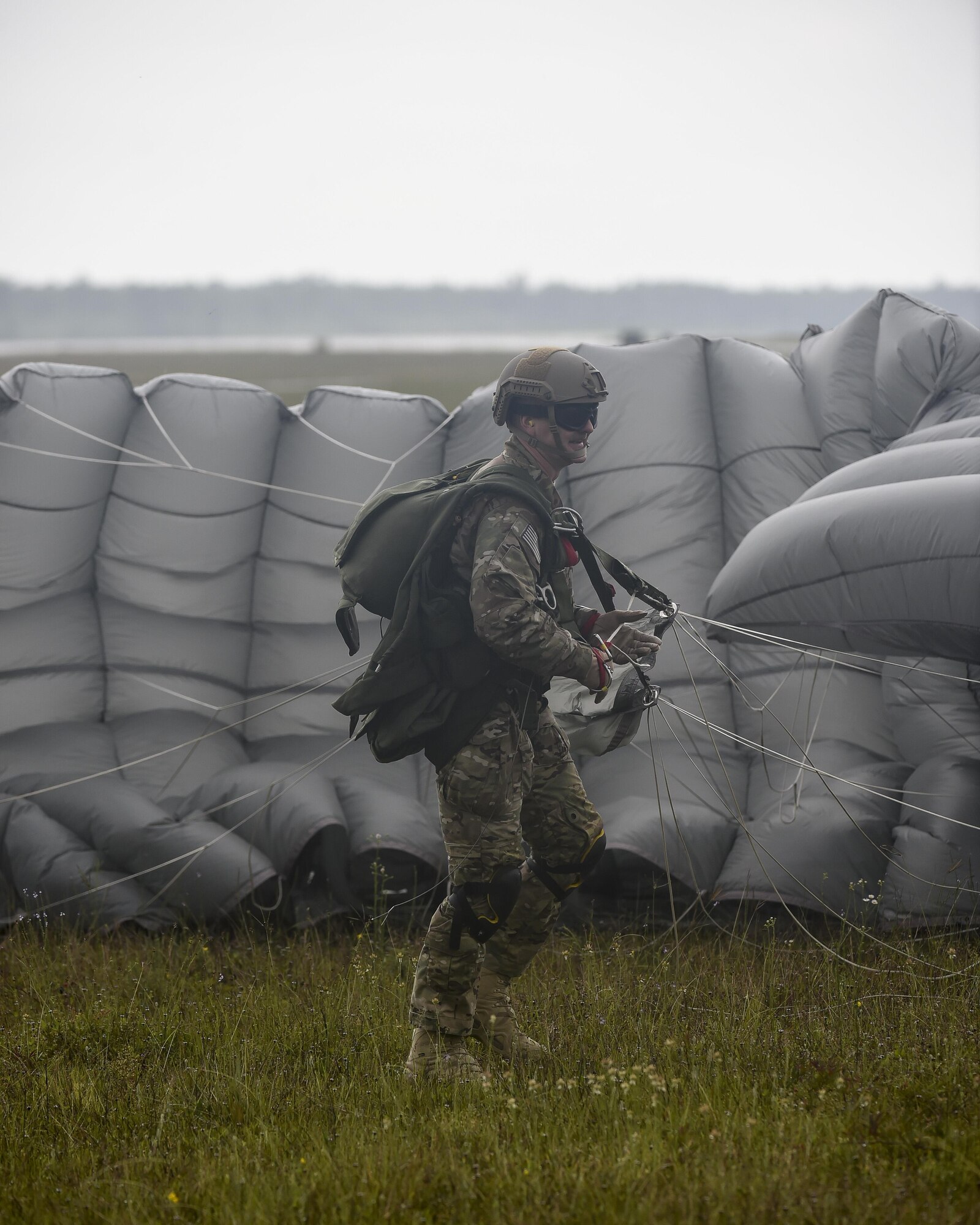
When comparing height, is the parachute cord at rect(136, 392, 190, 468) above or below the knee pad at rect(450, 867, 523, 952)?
above

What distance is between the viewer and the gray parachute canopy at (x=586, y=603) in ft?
12.9

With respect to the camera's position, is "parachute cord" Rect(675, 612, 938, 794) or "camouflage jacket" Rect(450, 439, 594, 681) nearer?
"camouflage jacket" Rect(450, 439, 594, 681)

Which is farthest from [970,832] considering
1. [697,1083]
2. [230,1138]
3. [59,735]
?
[59,735]

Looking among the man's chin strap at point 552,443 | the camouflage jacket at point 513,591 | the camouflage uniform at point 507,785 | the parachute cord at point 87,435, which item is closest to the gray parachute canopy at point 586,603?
the parachute cord at point 87,435

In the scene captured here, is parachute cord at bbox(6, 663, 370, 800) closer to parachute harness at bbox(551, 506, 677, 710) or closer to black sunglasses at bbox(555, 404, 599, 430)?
parachute harness at bbox(551, 506, 677, 710)

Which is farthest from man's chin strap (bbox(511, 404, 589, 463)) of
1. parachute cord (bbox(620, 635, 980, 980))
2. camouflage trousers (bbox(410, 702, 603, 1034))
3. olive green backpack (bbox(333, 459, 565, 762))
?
parachute cord (bbox(620, 635, 980, 980))

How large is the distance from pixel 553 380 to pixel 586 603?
2.21 meters

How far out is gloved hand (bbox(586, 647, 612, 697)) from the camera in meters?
2.83

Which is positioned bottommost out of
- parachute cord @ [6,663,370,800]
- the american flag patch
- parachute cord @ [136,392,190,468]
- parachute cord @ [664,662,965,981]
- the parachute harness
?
parachute cord @ [664,662,965,981]

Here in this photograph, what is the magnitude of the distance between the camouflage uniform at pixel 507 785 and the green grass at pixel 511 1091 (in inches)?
10.1

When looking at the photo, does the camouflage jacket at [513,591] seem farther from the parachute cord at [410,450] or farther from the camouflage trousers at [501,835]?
the parachute cord at [410,450]

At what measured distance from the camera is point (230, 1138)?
2.49 meters

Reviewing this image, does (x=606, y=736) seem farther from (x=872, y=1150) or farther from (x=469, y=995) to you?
(x=872, y=1150)

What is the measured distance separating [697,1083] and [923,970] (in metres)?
1.21
